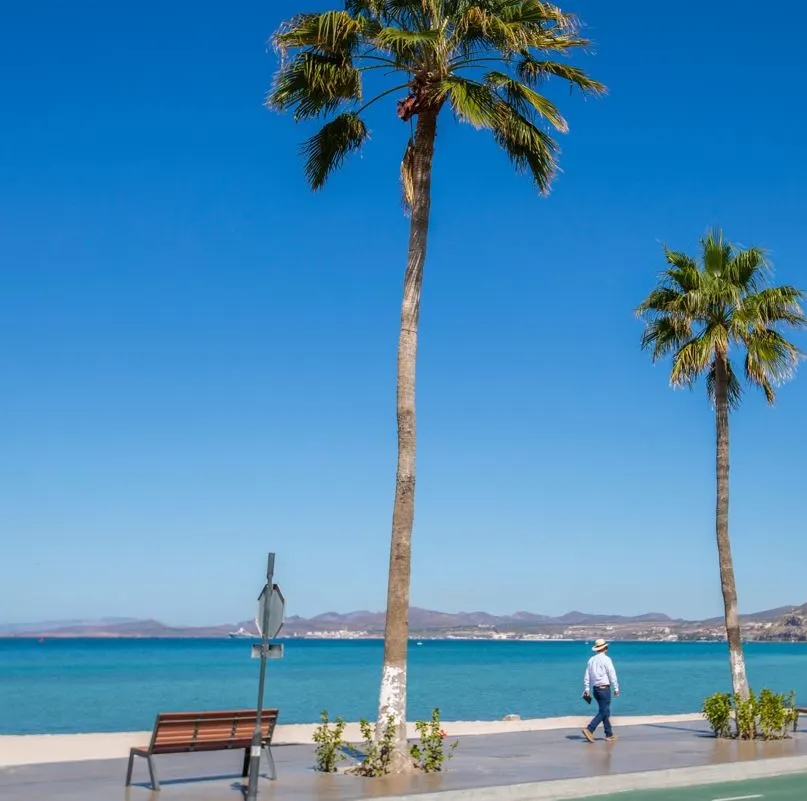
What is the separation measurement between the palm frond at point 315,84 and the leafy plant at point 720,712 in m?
11.6

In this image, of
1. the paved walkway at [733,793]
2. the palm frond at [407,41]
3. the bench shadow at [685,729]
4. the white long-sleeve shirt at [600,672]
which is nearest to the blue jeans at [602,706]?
the white long-sleeve shirt at [600,672]

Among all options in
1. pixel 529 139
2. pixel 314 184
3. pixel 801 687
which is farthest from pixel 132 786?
pixel 801 687

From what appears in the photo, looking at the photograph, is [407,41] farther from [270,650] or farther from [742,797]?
[742,797]

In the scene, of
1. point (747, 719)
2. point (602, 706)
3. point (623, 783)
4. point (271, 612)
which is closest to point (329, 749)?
point (271, 612)

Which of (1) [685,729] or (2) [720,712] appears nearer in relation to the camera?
(2) [720,712]

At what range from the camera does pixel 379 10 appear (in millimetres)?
15820

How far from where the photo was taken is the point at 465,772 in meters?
14.3

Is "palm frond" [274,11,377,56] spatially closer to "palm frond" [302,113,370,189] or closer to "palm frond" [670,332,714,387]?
"palm frond" [302,113,370,189]

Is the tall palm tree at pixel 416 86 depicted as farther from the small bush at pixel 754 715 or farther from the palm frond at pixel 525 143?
the small bush at pixel 754 715

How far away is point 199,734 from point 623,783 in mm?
5258

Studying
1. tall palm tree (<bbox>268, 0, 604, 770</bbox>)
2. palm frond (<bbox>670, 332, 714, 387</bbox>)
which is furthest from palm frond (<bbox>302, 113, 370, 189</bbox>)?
palm frond (<bbox>670, 332, 714, 387</bbox>)

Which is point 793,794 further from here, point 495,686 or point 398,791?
point 495,686

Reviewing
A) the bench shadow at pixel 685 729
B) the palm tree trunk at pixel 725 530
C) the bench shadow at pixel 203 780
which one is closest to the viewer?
the bench shadow at pixel 203 780

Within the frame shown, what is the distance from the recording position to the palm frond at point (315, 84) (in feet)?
51.7
